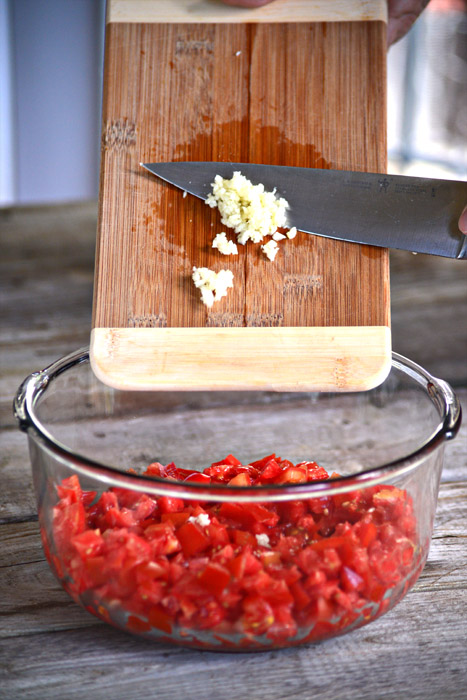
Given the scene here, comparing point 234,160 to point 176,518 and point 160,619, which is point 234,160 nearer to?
point 176,518

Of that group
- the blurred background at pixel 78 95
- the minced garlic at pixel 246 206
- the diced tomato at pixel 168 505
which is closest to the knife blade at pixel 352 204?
the minced garlic at pixel 246 206

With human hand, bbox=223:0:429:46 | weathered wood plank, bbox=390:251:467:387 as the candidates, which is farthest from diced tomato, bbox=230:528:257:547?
human hand, bbox=223:0:429:46

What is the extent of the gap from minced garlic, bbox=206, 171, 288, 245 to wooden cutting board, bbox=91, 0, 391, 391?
32 mm

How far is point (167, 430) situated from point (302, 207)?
0.53 m

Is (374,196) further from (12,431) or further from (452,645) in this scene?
(12,431)

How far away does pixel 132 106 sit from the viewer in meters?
1.22

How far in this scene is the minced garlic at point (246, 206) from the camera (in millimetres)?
1117

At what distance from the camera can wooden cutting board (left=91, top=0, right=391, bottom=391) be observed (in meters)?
1.07

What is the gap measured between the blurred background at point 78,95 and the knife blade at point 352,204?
3484 mm

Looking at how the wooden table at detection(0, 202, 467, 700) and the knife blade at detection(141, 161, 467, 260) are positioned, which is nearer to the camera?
the wooden table at detection(0, 202, 467, 700)

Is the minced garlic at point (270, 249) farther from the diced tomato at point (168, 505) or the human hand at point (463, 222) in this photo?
the diced tomato at point (168, 505)

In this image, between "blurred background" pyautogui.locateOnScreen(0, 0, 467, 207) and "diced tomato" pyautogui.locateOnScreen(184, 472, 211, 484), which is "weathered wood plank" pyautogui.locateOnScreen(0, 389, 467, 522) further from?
"blurred background" pyautogui.locateOnScreen(0, 0, 467, 207)

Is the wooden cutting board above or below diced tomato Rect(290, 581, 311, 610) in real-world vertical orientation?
above

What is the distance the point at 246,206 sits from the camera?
44.4 inches
